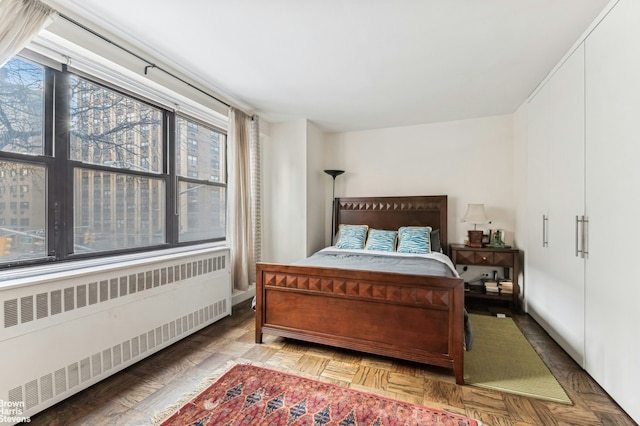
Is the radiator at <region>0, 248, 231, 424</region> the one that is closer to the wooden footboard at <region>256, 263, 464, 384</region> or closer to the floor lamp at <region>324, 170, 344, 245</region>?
the wooden footboard at <region>256, 263, 464, 384</region>

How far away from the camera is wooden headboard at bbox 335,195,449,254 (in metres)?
3.89

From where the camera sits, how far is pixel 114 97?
2326 mm

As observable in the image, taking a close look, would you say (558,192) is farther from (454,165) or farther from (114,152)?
(114,152)

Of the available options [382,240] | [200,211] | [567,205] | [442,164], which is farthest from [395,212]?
[200,211]

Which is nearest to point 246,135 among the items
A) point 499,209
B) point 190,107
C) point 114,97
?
point 190,107

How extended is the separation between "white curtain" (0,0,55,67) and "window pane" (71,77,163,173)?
20.6 inches

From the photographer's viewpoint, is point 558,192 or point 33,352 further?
point 558,192

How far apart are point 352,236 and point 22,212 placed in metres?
3.14

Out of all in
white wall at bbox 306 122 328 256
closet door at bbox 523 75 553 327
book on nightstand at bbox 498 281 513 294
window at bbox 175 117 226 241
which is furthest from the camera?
white wall at bbox 306 122 328 256

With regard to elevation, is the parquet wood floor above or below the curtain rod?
below

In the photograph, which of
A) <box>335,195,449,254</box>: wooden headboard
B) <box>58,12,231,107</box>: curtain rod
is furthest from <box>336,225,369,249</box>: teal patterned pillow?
<box>58,12,231,107</box>: curtain rod

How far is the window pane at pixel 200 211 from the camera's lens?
9.87 feet

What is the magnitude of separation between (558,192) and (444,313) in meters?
1.57

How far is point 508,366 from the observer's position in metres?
2.11
